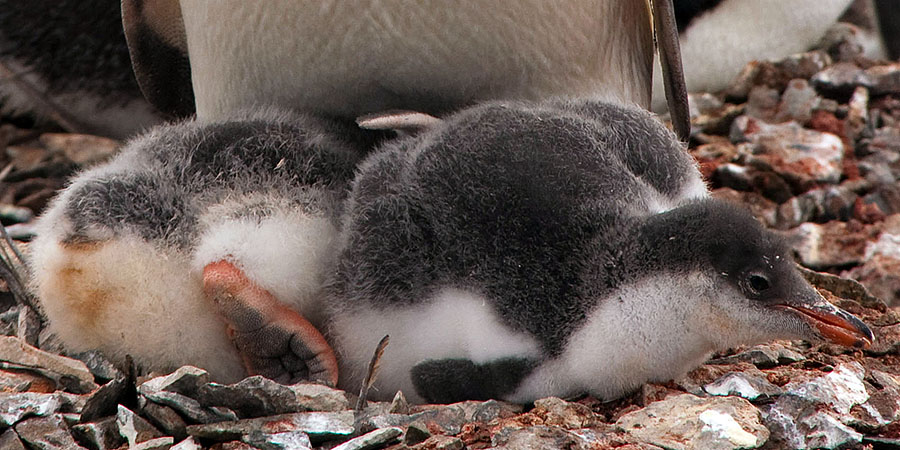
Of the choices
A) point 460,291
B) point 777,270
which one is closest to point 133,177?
point 460,291

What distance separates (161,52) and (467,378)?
1.18m

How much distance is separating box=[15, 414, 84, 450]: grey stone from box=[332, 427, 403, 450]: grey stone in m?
0.34

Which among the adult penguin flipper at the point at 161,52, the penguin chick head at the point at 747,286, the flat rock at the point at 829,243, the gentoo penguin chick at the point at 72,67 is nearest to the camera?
the penguin chick head at the point at 747,286

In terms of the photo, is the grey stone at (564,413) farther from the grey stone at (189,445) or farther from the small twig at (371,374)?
the grey stone at (189,445)

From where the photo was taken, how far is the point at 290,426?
1568 mm

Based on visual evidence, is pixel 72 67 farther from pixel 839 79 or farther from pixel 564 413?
pixel 564 413

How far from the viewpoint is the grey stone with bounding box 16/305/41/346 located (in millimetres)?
1991

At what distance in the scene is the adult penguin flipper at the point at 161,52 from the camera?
2.43 meters

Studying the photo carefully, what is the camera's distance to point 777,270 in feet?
5.22

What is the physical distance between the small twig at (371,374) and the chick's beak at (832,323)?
0.51 meters

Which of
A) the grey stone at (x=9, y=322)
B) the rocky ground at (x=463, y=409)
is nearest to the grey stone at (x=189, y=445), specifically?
the rocky ground at (x=463, y=409)

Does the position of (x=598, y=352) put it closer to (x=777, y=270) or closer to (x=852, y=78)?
(x=777, y=270)

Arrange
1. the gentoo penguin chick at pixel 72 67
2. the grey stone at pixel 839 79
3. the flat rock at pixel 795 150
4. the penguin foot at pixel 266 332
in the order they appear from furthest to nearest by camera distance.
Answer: the grey stone at pixel 839 79 → the gentoo penguin chick at pixel 72 67 → the flat rock at pixel 795 150 → the penguin foot at pixel 266 332

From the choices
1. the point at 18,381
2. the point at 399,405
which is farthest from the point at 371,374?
the point at 18,381
